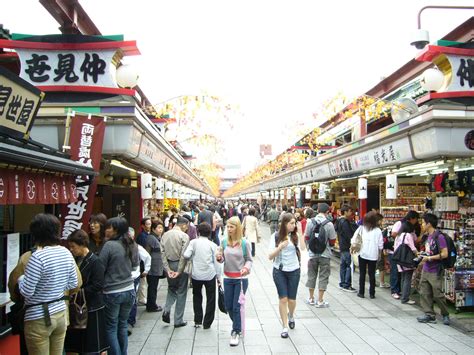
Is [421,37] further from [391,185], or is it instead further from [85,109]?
[85,109]

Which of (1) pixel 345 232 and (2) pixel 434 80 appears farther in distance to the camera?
(1) pixel 345 232

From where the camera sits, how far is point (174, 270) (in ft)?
24.7

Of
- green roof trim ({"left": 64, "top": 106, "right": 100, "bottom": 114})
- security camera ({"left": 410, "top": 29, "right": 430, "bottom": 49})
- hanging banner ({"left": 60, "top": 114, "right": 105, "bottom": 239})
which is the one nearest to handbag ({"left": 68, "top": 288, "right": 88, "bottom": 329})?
hanging banner ({"left": 60, "top": 114, "right": 105, "bottom": 239})

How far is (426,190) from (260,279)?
6282 millimetres

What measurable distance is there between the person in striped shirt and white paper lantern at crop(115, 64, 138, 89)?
15.9ft

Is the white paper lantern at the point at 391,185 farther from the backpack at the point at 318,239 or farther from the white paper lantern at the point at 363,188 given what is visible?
the backpack at the point at 318,239

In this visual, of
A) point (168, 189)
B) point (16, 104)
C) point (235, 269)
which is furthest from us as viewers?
point (168, 189)

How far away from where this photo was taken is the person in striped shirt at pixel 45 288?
13.3 feet

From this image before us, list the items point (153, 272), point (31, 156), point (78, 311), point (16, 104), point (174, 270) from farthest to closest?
point (153, 272), point (174, 270), point (16, 104), point (78, 311), point (31, 156)

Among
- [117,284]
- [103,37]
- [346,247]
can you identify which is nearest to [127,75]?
[103,37]

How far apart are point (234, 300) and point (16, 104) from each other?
4141 mm

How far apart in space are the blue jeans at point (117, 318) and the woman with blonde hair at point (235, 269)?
163 centimetres

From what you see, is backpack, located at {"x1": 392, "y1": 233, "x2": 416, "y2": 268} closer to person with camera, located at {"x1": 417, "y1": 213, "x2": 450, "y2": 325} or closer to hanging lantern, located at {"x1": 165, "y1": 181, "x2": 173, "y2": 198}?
person with camera, located at {"x1": 417, "y1": 213, "x2": 450, "y2": 325}

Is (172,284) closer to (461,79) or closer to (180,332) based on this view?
(180,332)
